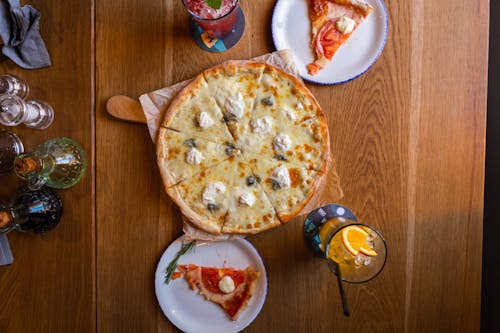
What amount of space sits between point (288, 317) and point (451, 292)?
83 cm

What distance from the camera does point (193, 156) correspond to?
191cm

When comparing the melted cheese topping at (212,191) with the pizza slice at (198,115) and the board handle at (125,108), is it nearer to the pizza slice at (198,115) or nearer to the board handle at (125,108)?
the pizza slice at (198,115)

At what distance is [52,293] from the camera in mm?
2014

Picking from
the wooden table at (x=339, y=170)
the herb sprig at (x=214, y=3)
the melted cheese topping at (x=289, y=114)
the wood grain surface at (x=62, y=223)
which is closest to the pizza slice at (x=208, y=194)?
the wooden table at (x=339, y=170)

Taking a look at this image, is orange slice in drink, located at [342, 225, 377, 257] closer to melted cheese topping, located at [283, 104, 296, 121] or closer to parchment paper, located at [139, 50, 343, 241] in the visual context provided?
parchment paper, located at [139, 50, 343, 241]

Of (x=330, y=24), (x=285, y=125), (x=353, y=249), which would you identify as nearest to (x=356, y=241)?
(x=353, y=249)

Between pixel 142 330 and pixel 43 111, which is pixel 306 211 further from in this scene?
pixel 43 111

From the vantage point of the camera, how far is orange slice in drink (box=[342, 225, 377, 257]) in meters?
1.72

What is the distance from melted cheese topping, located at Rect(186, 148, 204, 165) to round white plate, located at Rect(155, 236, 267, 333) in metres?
0.39

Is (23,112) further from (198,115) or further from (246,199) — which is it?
(246,199)

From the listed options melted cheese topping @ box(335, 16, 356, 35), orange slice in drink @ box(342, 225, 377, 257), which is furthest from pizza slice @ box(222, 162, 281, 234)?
melted cheese topping @ box(335, 16, 356, 35)

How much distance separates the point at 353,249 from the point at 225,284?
0.65 m

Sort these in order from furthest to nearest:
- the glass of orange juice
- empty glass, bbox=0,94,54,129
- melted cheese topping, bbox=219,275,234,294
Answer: melted cheese topping, bbox=219,275,234,294 → empty glass, bbox=0,94,54,129 → the glass of orange juice

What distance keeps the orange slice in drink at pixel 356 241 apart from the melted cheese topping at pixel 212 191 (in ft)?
1.99
